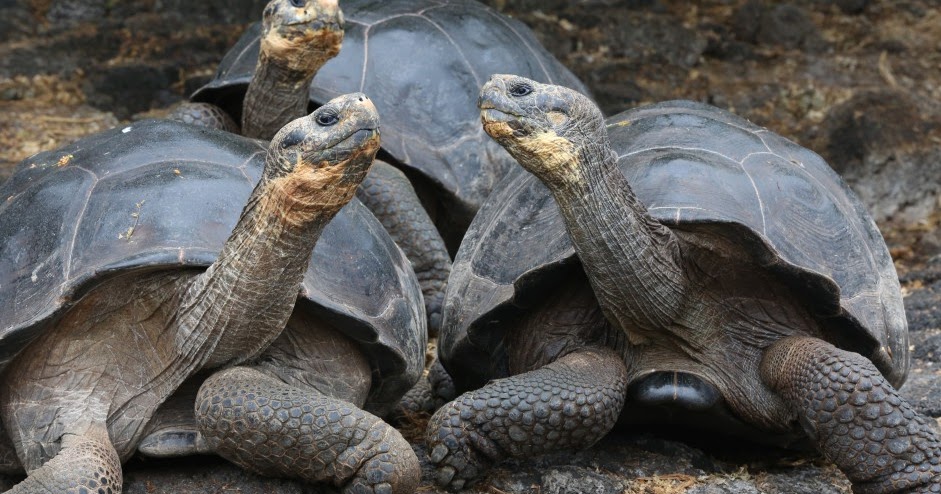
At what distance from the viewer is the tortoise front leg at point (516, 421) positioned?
149 inches

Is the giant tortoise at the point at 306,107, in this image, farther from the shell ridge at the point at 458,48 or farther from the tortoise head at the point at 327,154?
the tortoise head at the point at 327,154

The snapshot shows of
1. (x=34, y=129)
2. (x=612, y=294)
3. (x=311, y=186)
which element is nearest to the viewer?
(x=311, y=186)

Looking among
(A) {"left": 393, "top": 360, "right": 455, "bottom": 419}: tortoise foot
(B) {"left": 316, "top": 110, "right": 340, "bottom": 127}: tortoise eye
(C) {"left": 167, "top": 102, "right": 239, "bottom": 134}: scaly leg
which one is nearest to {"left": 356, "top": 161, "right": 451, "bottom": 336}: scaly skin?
(A) {"left": 393, "top": 360, "right": 455, "bottom": 419}: tortoise foot

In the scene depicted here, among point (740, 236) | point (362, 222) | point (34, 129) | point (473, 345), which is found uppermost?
point (740, 236)

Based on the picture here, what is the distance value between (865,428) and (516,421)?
952 mm

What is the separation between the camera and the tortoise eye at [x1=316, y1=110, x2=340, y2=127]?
3326 mm

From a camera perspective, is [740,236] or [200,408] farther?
[740,236]

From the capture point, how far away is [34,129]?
6680 millimetres

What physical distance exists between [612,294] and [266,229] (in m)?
1.07

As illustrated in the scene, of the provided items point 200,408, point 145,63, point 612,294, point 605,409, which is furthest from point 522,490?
point 145,63

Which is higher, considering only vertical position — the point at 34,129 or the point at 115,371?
the point at 115,371

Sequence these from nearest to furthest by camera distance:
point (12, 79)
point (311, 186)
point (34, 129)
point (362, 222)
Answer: point (311, 186) < point (362, 222) < point (34, 129) < point (12, 79)

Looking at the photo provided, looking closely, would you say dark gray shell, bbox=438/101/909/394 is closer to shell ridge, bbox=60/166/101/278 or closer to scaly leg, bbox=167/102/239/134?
shell ridge, bbox=60/166/101/278

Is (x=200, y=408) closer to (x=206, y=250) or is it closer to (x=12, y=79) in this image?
(x=206, y=250)
